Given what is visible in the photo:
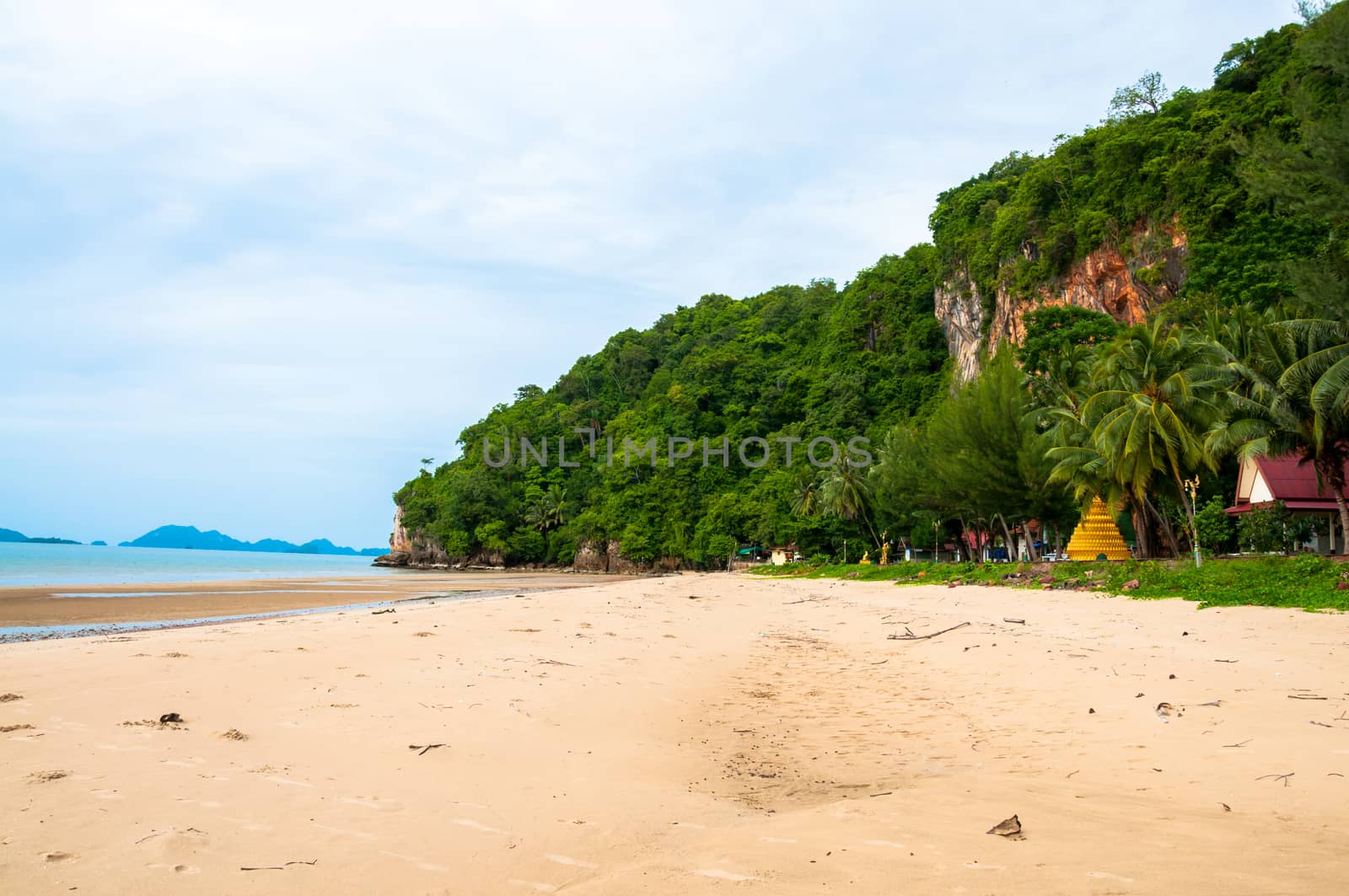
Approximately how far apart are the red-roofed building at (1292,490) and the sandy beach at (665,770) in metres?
26.3

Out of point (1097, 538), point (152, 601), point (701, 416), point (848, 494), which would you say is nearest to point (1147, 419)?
point (1097, 538)

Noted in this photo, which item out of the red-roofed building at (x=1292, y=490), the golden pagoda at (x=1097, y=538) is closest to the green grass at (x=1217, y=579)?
the golden pagoda at (x=1097, y=538)

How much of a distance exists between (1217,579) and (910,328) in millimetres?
68738

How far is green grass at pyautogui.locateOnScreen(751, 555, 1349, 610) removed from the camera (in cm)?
1205

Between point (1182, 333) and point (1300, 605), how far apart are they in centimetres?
2023

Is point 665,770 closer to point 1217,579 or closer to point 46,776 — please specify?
point 46,776

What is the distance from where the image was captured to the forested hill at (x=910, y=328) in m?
35.4

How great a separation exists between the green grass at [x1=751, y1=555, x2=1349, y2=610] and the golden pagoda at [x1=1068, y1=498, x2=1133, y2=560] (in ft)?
28.6

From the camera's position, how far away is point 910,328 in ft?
263

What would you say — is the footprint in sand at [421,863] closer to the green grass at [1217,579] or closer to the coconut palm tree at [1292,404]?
the green grass at [1217,579]

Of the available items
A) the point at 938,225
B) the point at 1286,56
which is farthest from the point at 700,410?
the point at 1286,56

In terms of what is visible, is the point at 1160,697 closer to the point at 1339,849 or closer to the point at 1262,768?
the point at 1262,768

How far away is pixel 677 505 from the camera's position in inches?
3408

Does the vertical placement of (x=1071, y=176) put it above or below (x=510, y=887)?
above
